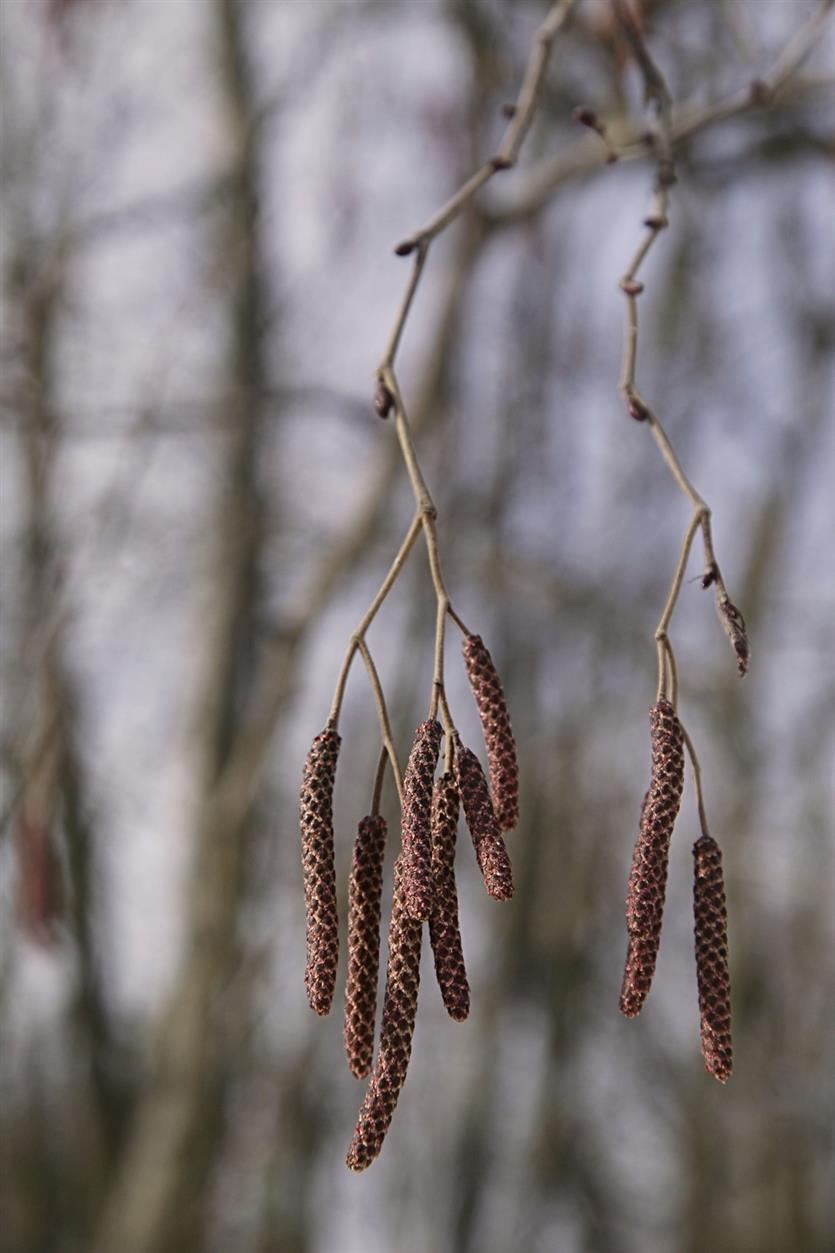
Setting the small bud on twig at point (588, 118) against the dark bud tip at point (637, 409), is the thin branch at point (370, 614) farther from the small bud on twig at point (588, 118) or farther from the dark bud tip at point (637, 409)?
the small bud on twig at point (588, 118)

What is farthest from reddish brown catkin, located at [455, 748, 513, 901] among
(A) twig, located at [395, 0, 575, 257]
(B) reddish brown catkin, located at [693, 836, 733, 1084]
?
(A) twig, located at [395, 0, 575, 257]

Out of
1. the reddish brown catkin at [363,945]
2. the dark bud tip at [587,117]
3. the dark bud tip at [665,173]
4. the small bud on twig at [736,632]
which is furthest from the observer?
the dark bud tip at [587,117]

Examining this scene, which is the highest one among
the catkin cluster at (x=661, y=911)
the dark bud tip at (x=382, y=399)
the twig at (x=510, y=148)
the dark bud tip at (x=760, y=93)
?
the dark bud tip at (x=760, y=93)

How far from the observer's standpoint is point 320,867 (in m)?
1.15

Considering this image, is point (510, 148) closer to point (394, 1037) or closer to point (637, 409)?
point (637, 409)

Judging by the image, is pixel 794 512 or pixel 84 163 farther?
pixel 794 512

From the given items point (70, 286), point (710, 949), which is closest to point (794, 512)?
→ point (70, 286)

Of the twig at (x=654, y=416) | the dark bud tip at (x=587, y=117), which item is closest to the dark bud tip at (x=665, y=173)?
the twig at (x=654, y=416)

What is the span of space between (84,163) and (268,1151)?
5.20m

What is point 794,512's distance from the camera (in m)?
7.07

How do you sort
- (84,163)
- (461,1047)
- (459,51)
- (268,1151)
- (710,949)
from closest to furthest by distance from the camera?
(710,949)
(459,51)
(84,163)
(461,1047)
(268,1151)

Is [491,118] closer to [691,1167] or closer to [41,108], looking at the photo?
[41,108]

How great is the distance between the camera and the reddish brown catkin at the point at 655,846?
3.68ft

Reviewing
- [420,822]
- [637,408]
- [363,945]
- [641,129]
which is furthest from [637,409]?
[641,129]
